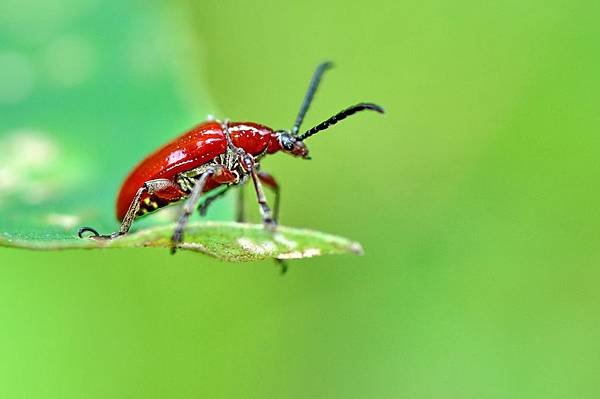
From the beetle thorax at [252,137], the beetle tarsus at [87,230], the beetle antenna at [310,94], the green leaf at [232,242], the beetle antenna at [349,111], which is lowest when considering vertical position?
the green leaf at [232,242]

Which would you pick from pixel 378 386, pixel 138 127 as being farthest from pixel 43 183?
pixel 378 386

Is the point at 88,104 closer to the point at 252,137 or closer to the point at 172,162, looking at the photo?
the point at 172,162

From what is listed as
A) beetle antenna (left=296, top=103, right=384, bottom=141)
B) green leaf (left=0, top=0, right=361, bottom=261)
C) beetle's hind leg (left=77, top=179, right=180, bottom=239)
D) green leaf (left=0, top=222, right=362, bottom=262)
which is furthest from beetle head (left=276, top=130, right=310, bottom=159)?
green leaf (left=0, top=222, right=362, bottom=262)

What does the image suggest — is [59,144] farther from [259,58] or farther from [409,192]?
[259,58]

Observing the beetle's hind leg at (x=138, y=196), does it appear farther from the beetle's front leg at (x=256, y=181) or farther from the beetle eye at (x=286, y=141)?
the beetle eye at (x=286, y=141)

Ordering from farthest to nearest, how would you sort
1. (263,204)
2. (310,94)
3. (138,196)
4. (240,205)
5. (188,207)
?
(240,205) → (310,94) → (138,196) → (263,204) → (188,207)

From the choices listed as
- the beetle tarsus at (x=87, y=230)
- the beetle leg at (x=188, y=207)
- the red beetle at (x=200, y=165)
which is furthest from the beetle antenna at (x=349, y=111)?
the beetle tarsus at (x=87, y=230)

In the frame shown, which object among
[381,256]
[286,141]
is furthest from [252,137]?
[381,256]

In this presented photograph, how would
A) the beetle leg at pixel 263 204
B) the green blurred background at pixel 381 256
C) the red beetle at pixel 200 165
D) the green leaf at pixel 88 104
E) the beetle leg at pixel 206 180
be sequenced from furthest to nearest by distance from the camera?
the green blurred background at pixel 381 256 → the red beetle at pixel 200 165 → the green leaf at pixel 88 104 → the beetle leg at pixel 206 180 → the beetle leg at pixel 263 204
